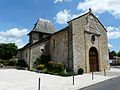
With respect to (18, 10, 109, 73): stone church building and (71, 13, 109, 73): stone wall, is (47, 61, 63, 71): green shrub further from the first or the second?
(71, 13, 109, 73): stone wall

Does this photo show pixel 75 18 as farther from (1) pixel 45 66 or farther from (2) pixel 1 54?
(2) pixel 1 54

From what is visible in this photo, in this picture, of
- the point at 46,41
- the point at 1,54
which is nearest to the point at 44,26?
the point at 46,41

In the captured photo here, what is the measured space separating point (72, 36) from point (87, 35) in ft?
10.5

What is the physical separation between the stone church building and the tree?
1179 inches

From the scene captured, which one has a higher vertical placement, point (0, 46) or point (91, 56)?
point (0, 46)

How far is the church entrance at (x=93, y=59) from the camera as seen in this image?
2742 cm

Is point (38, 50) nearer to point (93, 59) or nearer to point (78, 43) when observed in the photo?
point (78, 43)

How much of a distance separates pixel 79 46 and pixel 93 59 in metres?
3.85

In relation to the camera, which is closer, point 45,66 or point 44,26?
point 45,66

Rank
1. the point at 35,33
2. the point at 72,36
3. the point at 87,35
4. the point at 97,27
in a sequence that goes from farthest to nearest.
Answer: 1. the point at 35,33
2. the point at 97,27
3. the point at 87,35
4. the point at 72,36

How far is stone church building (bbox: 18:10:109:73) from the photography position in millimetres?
25234

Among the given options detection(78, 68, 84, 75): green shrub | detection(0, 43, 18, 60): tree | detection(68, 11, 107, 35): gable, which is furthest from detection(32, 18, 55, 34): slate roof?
detection(0, 43, 18, 60): tree

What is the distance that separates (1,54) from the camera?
5728 centimetres

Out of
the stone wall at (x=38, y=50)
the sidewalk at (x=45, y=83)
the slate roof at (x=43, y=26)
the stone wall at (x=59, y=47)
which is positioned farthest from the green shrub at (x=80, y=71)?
the slate roof at (x=43, y=26)
